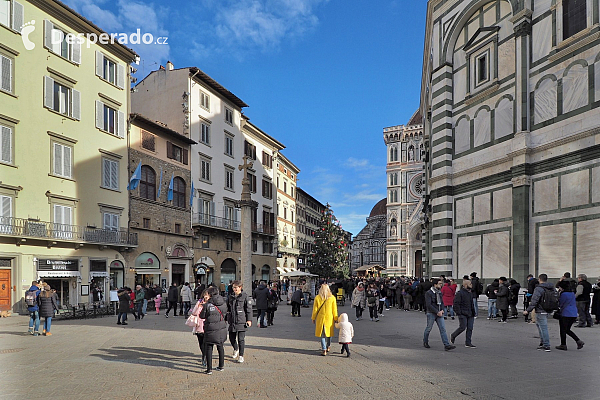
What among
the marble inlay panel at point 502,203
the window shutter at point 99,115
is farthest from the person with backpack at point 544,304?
the window shutter at point 99,115

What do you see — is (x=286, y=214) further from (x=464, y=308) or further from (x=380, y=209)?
(x=380, y=209)

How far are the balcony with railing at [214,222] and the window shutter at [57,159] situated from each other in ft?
44.9

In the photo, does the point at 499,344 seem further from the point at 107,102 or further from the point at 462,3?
the point at 107,102

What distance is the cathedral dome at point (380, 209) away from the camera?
14777cm

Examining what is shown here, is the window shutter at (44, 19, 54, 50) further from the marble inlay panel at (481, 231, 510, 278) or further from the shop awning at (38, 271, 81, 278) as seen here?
the marble inlay panel at (481, 231, 510, 278)

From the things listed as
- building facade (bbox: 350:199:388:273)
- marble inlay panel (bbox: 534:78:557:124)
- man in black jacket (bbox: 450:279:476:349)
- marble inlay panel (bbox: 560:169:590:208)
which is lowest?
building facade (bbox: 350:199:388:273)

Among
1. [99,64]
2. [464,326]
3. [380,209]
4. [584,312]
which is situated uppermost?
[99,64]

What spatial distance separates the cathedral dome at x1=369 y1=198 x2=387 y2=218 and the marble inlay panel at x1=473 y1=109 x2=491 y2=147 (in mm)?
123878

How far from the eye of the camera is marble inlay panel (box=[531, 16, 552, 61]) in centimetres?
1973

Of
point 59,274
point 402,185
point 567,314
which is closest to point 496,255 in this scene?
point 567,314

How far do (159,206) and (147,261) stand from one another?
403 centimetres

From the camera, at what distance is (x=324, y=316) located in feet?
36.3

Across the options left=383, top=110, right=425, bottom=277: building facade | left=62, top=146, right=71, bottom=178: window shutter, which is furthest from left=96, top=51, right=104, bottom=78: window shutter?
left=383, top=110, right=425, bottom=277: building facade

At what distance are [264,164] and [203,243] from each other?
16.0 metres
